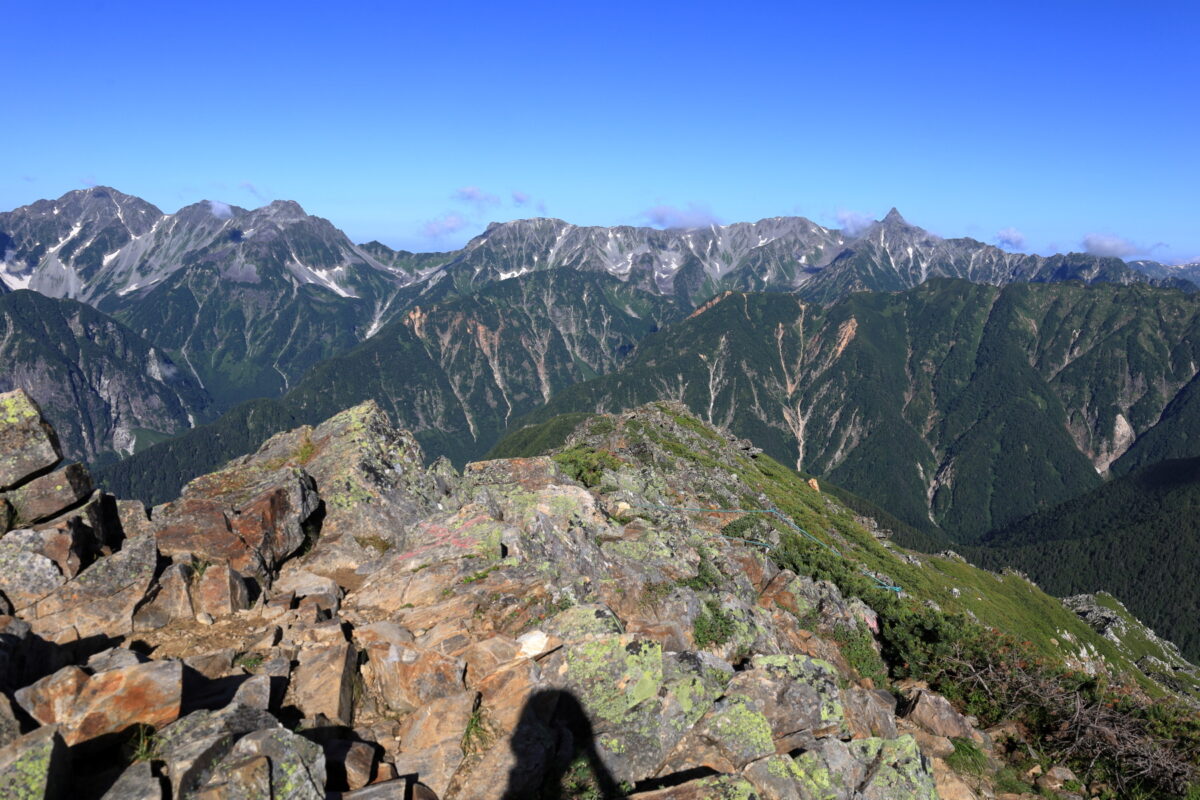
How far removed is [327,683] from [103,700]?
458 centimetres

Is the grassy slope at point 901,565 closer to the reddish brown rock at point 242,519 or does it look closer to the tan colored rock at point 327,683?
the reddish brown rock at point 242,519

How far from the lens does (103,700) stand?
44.6ft

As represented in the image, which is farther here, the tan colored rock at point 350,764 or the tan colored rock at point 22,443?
the tan colored rock at point 22,443

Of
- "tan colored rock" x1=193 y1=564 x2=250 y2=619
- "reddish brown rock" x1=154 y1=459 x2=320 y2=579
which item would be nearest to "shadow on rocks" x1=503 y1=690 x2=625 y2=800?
"tan colored rock" x1=193 y1=564 x2=250 y2=619

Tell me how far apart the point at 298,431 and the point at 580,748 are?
27.0 m

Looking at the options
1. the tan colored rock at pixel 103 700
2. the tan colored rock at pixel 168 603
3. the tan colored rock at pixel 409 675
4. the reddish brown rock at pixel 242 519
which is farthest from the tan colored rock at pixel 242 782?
the reddish brown rock at pixel 242 519

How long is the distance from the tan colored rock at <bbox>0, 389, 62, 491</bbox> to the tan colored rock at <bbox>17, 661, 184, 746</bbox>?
11664mm

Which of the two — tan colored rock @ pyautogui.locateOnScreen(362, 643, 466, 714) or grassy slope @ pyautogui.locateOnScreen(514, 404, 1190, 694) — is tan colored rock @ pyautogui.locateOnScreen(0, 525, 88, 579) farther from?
grassy slope @ pyautogui.locateOnScreen(514, 404, 1190, 694)

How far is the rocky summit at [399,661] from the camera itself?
44.1ft

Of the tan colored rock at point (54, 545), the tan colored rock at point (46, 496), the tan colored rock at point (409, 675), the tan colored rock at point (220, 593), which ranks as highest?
the tan colored rock at point (46, 496)

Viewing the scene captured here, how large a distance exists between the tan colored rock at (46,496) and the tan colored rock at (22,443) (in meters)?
0.39

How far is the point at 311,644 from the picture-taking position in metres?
18.8

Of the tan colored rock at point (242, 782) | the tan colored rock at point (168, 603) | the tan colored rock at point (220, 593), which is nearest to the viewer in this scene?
the tan colored rock at point (242, 782)

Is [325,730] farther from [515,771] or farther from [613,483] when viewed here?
[613,483]
